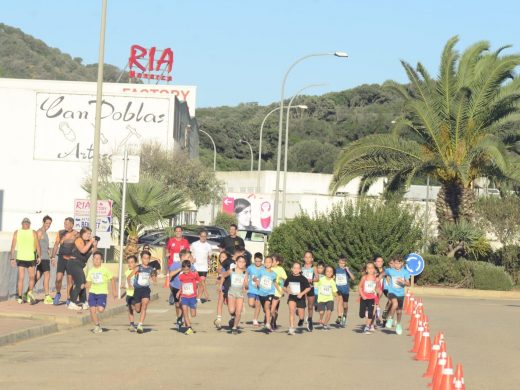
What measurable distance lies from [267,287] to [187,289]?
5.29 ft

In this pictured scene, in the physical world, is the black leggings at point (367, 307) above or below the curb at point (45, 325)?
above

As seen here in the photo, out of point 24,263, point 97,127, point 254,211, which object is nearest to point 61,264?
point 24,263

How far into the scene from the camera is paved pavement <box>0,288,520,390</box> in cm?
1261

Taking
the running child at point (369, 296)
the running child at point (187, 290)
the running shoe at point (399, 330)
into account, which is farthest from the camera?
the running child at point (369, 296)

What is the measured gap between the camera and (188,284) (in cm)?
1955

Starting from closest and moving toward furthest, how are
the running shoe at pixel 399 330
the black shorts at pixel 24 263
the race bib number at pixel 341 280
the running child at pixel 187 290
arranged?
the running child at pixel 187 290 < the running shoe at pixel 399 330 < the black shorts at pixel 24 263 < the race bib number at pixel 341 280

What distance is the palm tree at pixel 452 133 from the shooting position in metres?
36.1

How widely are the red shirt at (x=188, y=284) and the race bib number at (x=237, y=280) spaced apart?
0.80 m

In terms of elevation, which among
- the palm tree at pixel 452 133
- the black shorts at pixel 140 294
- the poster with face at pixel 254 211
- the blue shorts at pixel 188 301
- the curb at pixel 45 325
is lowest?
the curb at pixel 45 325

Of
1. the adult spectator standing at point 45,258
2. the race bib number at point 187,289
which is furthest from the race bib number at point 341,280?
the adult spectator standing at point 45,258

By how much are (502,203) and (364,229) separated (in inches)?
517

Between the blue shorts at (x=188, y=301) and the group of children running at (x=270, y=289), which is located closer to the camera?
the group of children running at (x=270, y=289)

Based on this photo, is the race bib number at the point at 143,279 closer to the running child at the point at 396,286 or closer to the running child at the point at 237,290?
the running child at the point at 237,290

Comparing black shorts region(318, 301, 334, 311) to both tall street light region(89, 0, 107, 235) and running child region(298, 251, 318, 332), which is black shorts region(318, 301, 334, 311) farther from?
tall street light region(89, 0, 107, 235)
